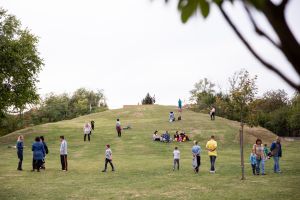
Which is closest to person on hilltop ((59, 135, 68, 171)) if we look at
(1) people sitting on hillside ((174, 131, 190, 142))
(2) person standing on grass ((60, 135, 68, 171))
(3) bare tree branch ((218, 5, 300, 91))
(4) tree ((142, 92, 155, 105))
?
(2) person standing on grass ((60, 135, 68, 171))

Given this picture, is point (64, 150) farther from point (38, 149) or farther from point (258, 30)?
point (258, 30)

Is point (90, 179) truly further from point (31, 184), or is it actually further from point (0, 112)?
point (0, 112)

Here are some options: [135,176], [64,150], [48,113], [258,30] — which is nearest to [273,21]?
[258,30]

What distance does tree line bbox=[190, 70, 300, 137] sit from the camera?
61.8ft

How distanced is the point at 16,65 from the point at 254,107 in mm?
29390

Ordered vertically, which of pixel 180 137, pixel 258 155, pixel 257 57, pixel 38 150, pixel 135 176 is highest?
pixel 257 57

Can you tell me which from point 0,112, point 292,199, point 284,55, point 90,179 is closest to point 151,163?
point 90,179

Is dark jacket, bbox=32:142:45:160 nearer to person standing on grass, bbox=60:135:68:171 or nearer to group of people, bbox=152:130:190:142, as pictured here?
person standing on grass, bbox=60:135:68:171

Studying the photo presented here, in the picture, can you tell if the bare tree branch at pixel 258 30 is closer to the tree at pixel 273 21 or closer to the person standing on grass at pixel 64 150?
the tree at pixel 273 21

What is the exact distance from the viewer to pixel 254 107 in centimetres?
1948

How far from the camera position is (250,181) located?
1727 centimetres

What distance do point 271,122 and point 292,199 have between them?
63071 mm

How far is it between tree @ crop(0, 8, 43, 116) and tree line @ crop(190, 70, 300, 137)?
2119cm

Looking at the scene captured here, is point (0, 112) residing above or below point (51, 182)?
above
